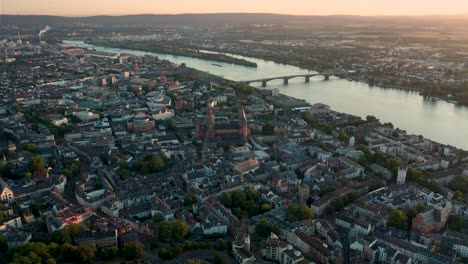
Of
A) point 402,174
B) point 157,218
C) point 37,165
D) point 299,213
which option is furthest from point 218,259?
point 37,165

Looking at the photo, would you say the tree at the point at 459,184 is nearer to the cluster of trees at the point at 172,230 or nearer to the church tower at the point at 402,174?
the church tower at the point at 402,174

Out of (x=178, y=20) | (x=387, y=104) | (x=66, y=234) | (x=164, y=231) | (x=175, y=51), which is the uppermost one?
(x=178, y=20)

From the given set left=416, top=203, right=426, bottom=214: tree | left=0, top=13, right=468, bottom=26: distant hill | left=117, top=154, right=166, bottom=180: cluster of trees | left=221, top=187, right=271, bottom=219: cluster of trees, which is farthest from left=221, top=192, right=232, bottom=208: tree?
left=0, top=13, right=468, bottom=26: distant hill

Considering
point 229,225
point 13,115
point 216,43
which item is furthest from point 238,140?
point 216,43

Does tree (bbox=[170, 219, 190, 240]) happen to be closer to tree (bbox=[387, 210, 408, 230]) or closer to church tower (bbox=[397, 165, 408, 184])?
tree (bbox=[387, 210, 408, 230])

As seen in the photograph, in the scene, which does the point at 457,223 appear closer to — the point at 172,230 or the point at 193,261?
the point at 193,261

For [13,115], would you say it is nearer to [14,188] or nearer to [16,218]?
[14,188]
